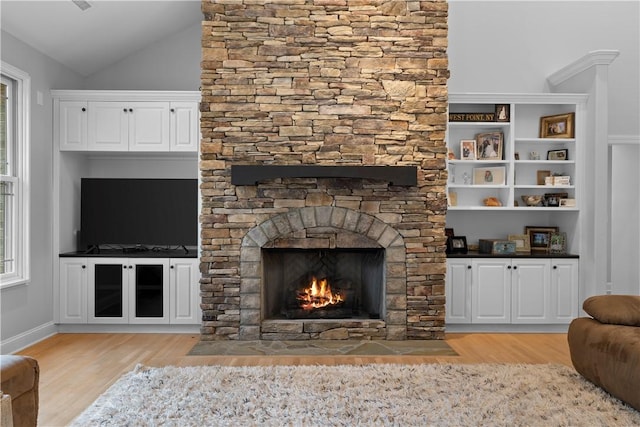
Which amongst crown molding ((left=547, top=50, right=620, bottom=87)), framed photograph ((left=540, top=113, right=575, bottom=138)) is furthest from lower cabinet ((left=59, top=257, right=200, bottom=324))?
crown molding ((left=547, top=50, right=620, bottom=87))

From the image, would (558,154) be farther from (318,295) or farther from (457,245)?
(318,295)

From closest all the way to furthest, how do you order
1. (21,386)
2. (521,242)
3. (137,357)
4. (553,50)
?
(21,386) → (137,357) → (521,242) → (553,50)

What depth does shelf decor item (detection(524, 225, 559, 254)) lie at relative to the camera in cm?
563

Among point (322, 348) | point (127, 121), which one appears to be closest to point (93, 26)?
point (127, 121)

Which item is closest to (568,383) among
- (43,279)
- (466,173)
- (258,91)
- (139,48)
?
(466,173)

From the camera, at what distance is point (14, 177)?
462 centimetres

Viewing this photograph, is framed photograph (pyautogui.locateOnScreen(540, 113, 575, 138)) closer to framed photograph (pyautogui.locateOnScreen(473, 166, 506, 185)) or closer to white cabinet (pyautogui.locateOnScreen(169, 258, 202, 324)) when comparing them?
framed photograph (pyautogui.locateOnScreen(473, 166, 506, 185))

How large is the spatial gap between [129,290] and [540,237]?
165 inches

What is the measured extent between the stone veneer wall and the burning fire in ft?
1.94

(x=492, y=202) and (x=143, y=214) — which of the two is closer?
(x=143, y=214)

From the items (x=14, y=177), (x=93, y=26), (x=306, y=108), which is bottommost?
(x=14, y=177)

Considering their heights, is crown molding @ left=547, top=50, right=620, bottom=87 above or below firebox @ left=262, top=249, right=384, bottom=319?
above

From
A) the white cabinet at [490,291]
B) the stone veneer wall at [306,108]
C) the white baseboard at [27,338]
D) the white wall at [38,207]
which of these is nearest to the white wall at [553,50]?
the stone veneer wall at [306,108]

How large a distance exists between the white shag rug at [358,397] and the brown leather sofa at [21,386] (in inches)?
21.2
